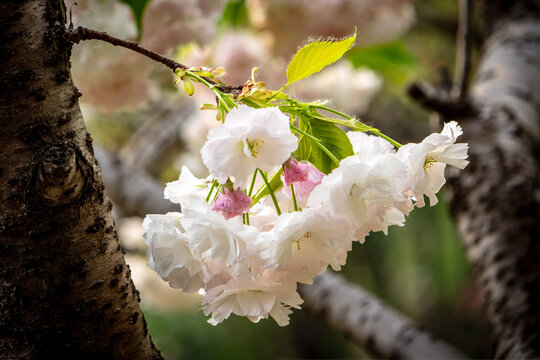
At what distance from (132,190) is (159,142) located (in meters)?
0.55

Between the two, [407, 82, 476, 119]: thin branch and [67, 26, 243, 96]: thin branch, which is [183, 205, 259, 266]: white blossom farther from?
[407, 82, 476, 119]: thin branch

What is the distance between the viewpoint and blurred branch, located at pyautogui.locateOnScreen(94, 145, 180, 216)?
4.14 ft

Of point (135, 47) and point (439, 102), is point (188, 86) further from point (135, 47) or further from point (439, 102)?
point (439, 102)

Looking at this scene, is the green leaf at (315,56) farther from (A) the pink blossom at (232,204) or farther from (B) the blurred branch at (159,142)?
A: (B) the blurred branch at (159,142)

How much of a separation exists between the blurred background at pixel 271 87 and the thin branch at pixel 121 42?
0.42ft

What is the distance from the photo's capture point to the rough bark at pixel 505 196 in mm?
730

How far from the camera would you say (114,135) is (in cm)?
257

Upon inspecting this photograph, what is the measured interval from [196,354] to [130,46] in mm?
4434

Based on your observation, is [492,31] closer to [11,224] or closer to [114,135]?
[11,224]

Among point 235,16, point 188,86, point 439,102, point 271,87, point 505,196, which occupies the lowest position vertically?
point 188,86

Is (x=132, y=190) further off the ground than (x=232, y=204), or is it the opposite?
(x=132, y=190)

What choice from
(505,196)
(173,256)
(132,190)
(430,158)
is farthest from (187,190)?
(132,190)

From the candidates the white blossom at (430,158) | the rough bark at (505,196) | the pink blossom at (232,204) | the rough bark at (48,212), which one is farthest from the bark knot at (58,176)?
the rough bark at (505,196)

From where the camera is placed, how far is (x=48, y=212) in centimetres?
34
